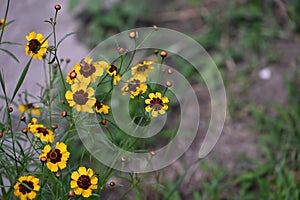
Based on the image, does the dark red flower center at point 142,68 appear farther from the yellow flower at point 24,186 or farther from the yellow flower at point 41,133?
the yellow flower at point 24,186

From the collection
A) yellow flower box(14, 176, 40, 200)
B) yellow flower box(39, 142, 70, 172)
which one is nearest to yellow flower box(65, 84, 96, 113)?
yellow flower box(39, 142, 70, 172)

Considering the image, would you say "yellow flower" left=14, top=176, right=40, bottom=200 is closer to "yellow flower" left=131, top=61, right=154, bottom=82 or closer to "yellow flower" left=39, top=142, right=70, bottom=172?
"yellow flower" left=39, top=142, right=70, bottom=172

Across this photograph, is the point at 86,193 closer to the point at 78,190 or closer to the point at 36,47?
the point at 78,190

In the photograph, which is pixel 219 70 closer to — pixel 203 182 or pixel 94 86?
pixel 203 182

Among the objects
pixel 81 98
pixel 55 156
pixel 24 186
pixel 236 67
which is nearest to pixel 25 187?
pixel 24 186

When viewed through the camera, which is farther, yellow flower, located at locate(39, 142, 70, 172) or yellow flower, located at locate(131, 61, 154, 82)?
yellow flower, located at locate(131, 61, 154, 82)

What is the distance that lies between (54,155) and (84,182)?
0.10 m

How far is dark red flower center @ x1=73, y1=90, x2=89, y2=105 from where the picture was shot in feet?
4.46

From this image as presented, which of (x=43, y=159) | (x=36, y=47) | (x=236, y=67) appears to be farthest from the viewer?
(x=236, y=67)

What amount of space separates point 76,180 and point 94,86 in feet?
0.84

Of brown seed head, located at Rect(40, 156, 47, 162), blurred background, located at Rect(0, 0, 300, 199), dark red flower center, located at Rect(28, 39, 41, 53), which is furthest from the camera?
blurred background, located at Rect(0, 0, 300, 199)

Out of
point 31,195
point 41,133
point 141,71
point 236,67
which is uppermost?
point 236,67

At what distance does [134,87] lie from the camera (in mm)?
1451

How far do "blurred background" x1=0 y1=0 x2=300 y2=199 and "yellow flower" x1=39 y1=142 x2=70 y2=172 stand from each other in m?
0.70
